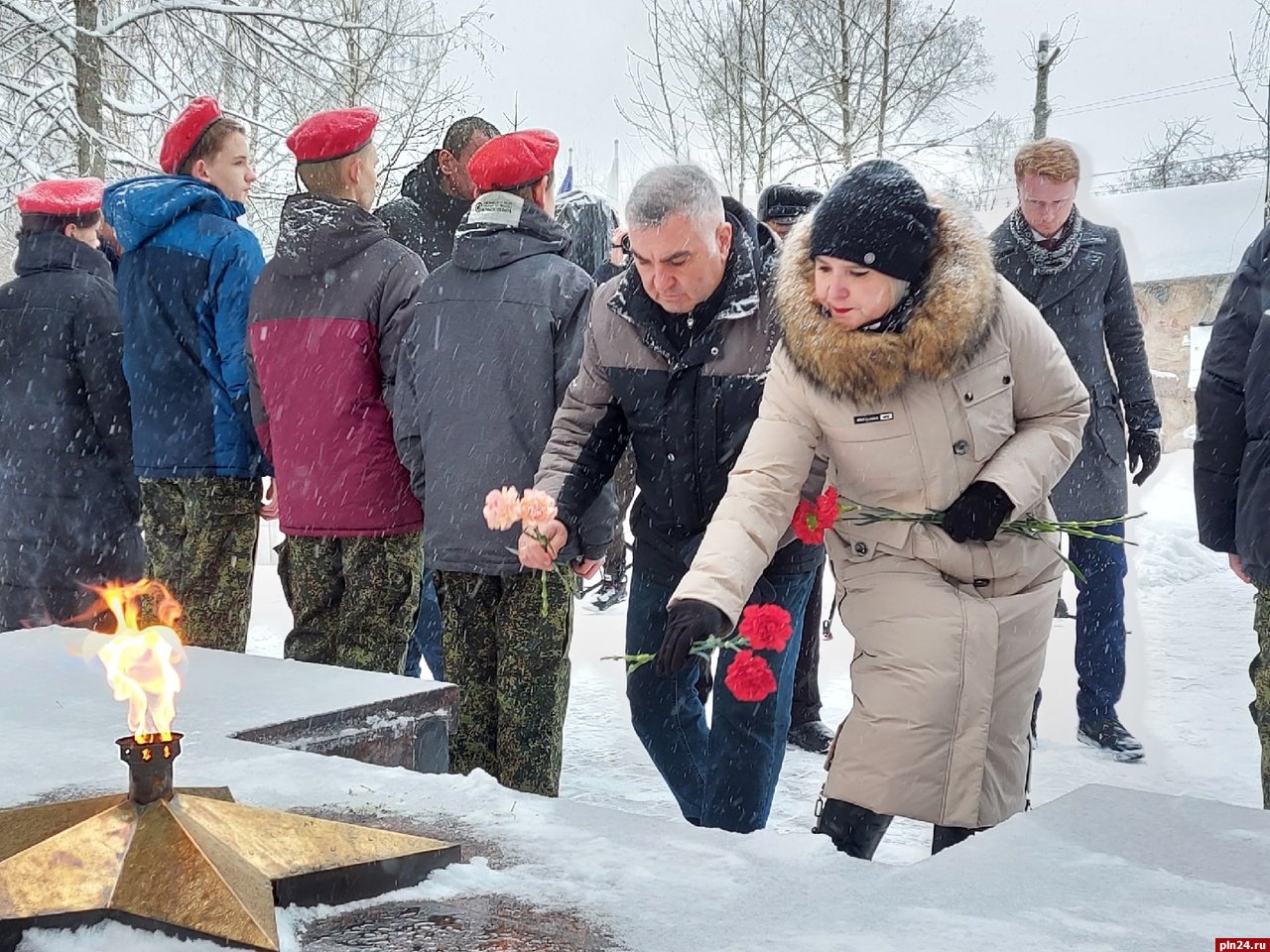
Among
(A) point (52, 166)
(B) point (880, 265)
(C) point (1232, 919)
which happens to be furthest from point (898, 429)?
(A) point (52, 166)

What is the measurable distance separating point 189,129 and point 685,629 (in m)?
3.00

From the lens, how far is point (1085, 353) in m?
5.12

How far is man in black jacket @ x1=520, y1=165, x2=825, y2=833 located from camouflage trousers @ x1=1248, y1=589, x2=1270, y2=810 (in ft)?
3.78

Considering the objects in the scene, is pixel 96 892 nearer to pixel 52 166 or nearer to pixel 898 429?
pixel 898 429

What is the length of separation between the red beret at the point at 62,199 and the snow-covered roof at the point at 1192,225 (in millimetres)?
21183

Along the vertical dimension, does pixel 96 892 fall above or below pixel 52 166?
below

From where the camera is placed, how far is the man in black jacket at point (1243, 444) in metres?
3.48

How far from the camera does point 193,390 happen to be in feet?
15.0

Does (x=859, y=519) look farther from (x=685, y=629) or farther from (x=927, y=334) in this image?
(x=685, y=629)

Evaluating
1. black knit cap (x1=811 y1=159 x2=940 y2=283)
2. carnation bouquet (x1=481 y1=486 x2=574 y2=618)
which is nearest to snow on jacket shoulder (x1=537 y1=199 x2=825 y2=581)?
carnation bouquet (x1=481 y1=486 x2=574 y2=618)

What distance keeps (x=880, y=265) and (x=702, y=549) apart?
2.38ft

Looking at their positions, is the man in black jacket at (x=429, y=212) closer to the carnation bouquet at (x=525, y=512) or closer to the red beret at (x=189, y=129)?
the red beret at (x=189, y=129)

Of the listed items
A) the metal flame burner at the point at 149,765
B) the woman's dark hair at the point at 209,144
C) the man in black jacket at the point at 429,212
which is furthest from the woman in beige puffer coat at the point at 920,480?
the man in black jacket at the point at 429,212

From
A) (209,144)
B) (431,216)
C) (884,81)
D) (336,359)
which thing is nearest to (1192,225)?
(884,81)
